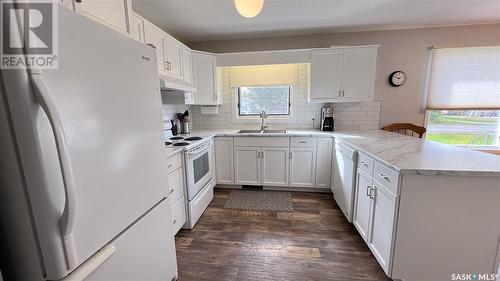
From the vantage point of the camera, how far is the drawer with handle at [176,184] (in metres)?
1.89

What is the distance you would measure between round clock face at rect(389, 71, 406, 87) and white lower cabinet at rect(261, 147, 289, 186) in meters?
1.89

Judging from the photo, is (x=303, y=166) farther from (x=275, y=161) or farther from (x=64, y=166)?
(x=64, y=166)

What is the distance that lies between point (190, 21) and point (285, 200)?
2.65 m

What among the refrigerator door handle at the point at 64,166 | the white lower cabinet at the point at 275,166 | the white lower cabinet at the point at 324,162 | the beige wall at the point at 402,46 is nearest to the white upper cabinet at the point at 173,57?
the beige wall at the point at 402,46

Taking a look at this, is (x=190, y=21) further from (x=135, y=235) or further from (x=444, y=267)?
(x=444, y=267)

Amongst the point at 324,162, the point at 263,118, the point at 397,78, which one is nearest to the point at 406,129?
the point at 397,78

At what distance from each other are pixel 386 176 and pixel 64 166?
1780mm

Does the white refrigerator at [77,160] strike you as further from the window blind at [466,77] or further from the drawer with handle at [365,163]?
the window blind at [466,77]

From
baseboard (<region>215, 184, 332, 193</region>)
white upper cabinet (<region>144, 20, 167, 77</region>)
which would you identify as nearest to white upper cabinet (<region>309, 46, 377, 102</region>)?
baseboard (<region>215, 184, 332, 193</region>)

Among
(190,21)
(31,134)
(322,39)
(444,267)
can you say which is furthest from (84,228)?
(322,39)

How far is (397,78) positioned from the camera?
3131mm

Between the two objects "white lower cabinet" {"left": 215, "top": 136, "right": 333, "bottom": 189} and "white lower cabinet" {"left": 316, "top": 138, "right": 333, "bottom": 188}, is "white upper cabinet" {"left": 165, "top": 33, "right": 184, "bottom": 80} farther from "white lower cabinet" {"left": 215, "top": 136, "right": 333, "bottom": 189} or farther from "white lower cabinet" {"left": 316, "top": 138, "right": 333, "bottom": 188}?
"white lower cabinet" {"left": 316, "top": 138, "right": 333, "bottom": 188}
